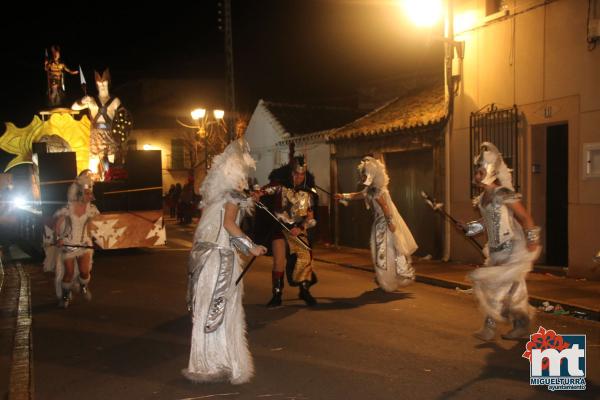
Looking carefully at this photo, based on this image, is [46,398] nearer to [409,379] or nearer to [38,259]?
[409,379]

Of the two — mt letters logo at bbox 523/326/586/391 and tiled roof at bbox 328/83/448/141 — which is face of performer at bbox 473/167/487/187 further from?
tiled roof at bbox 328/83/448/141

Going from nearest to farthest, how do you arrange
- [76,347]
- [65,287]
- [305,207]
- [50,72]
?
[76,347]
[305,207]
[65,287]
[50,72]

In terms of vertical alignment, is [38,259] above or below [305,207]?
below

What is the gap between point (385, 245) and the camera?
9.36m

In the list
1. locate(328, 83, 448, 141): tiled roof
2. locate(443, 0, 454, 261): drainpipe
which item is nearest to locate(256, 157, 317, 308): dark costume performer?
locate(443, 0, 454, 261): drainpipe

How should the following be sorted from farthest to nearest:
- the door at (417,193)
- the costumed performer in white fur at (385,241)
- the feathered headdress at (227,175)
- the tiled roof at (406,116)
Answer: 1. the tiled roof at (406,116)
2. the door at (417,193)
3. the costumed performer in white fur at (385,241)
4. the feathered headdress at (227,175)

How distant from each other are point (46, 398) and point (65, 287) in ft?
13.5

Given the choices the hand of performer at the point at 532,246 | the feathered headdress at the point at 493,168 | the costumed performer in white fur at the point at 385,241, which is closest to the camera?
the hand of performer at the point at 532,246

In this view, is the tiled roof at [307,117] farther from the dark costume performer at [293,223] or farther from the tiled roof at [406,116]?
the dark costume performer at [293,223]

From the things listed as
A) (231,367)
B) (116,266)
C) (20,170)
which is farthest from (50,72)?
(231,367)

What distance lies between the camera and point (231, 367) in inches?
199

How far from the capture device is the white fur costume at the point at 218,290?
5020 millimetres

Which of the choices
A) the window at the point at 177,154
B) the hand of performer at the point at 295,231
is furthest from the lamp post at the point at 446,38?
the window at the point at 177,154

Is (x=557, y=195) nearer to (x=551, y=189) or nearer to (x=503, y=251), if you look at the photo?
(x=551, y=189)
